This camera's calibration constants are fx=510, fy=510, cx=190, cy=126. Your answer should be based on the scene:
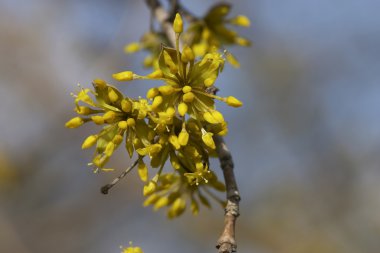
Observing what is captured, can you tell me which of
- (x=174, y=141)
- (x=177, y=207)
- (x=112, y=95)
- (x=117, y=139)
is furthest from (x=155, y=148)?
(x=177, y=207)

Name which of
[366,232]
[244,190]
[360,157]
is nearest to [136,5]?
[244,190]

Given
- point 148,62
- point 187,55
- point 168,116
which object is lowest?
point 168,116

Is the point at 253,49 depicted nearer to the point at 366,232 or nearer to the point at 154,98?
the point at 366,232

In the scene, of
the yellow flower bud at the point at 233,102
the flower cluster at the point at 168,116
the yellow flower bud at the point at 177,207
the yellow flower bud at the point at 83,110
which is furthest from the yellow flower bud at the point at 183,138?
the yellow flower bud at the point at 177,207

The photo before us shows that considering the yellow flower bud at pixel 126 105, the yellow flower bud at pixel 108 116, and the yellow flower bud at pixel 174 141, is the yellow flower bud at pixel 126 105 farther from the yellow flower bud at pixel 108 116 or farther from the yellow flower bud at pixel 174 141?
the yellow flower bud at pixel 174 141

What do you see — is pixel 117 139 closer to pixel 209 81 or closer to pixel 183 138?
pixel 183 138

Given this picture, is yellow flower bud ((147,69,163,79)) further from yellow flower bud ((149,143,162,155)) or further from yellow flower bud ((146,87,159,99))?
yellow flower bud ((149,143,162,155))

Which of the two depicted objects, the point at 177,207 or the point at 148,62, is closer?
the point at 177,207

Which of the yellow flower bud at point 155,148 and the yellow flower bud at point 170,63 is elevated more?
the yellow flower bud at point 170,63

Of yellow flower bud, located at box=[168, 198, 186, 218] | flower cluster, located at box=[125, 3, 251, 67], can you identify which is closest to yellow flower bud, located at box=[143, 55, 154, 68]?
flower cluster, located at box=[125, 3, 251, 67]
